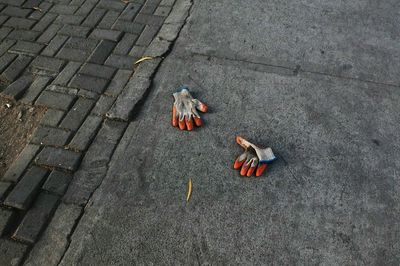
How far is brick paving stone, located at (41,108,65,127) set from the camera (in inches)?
130

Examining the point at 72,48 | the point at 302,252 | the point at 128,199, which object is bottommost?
the point at 302,252

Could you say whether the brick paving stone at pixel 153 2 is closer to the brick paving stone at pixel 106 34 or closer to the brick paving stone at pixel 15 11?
the brick paving stone at pixel 106 34

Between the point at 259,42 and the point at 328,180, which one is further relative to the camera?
the point at 259,42

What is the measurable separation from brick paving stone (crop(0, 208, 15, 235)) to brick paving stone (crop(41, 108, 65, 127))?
878 mm

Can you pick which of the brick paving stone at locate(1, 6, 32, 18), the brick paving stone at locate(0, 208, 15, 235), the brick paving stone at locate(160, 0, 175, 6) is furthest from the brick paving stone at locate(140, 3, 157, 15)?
the brick paving stone at locate(0, 208, 15, 235)

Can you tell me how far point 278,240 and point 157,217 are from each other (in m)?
0.90

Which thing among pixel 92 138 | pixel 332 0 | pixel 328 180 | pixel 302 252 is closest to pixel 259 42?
pixel 332 0

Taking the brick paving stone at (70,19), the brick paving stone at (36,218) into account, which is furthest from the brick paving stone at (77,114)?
the brick paving stone at (70,19)

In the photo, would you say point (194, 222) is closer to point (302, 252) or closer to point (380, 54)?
point (302, 252)

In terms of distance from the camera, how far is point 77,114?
3387 mm

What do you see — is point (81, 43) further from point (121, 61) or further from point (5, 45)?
point (5, 45)

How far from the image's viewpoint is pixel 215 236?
263 centimetres

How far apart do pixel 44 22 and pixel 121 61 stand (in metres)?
1.24

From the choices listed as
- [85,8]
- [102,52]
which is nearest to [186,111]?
[102,52]
